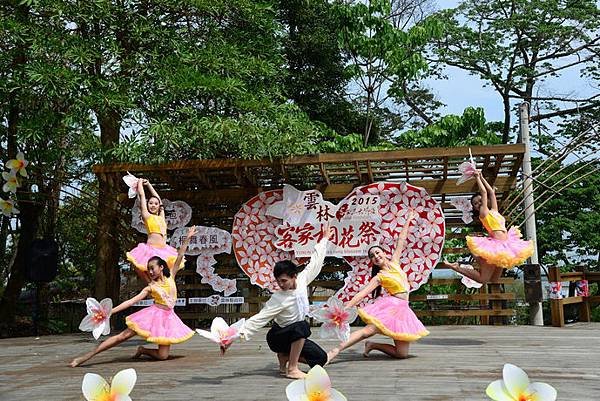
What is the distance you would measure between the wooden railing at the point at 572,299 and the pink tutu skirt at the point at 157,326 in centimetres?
502

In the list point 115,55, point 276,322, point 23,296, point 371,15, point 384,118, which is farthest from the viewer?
point 384,118

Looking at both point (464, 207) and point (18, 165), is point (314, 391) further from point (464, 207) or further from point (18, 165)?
point (18, 165)

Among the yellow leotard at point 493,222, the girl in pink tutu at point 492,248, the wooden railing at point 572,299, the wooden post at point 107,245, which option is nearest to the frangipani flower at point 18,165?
the wooden post at point 107,245

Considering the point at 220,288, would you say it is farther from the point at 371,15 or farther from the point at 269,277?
the point at 371,15

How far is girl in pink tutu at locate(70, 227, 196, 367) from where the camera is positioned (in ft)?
19.7

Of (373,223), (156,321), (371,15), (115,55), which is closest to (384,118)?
(371,15)

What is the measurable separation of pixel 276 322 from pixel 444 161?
4.66m

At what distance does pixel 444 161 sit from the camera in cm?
893

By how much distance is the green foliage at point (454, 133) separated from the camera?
13414 millimetres

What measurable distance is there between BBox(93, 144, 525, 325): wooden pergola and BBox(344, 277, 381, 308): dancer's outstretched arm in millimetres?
3287

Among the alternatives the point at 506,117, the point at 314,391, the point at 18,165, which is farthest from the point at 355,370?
the point at 506,117

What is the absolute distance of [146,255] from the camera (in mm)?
7078

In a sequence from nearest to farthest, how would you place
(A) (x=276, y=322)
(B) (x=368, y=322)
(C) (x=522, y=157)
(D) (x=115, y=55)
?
(A) (x=276, y=322)
(B) (x=368, y=322)
(D) (x=115, y=55)
(C) (x=522, y=157)

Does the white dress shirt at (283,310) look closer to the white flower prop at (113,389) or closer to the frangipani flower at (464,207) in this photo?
the white flower prop at (113,389)
